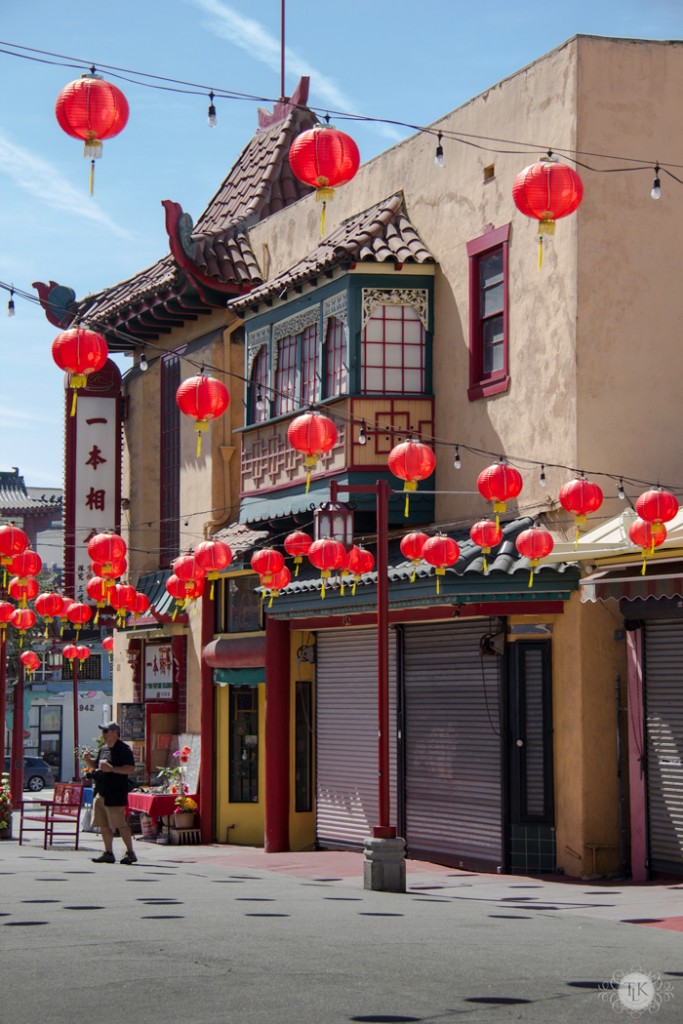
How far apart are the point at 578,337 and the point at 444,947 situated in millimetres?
9979

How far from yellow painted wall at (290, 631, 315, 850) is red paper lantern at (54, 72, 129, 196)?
14130 millimetres

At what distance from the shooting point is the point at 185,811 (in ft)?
89.6

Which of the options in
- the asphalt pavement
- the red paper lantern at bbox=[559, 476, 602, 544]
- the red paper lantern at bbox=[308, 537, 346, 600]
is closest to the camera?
the asphalt pavement

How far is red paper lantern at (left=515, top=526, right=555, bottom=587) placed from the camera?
58.8 feet

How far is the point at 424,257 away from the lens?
22438 millimetres

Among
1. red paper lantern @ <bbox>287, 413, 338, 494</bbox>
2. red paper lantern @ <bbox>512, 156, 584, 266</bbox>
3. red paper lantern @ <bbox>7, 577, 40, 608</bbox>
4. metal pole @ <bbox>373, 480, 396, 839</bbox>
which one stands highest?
red paper lantern @ <bbox>512, 156, 584, 266</bbox>

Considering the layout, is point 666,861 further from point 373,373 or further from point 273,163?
point 273,163

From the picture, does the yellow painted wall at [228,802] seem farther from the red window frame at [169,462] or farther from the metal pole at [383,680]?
the metal pole at [383,680]

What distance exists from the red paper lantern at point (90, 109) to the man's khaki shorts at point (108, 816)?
10.1 meters

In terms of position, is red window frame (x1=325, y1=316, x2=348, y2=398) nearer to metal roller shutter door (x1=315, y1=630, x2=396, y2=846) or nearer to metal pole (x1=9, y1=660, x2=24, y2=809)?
metal roller shutter door (x1=315, y1=630, x2=396, y2=846)

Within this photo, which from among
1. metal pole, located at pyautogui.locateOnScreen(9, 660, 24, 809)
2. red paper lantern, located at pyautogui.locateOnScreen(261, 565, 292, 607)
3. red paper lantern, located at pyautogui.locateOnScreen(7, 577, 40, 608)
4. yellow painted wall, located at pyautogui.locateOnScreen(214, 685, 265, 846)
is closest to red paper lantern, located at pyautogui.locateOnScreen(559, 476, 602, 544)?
red paper lantern, located at pyautogui.locateOnScreen(261, 565, 292, 607)

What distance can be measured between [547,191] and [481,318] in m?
7.42

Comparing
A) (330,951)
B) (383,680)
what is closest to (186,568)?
(383,680)

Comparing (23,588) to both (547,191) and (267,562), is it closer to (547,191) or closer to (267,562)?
(267,562)
